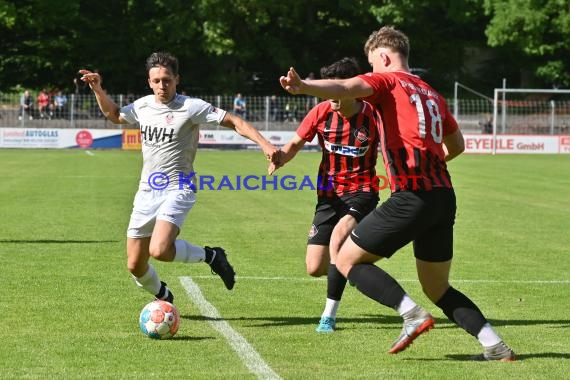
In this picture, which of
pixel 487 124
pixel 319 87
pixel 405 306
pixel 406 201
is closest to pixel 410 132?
pixel 406 201

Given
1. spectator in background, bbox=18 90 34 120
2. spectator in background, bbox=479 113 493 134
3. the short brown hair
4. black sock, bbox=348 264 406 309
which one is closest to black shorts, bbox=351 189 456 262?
black sock, bbox=348 264 406 309

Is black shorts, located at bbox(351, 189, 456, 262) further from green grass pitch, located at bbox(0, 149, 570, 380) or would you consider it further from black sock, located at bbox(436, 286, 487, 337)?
green grass pitch, located at bbox(0, 149, 570, 380)

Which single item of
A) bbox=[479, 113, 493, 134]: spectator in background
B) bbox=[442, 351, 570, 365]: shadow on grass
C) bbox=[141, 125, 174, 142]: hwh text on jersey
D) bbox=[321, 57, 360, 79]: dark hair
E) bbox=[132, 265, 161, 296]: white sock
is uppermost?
bbox=[321, 57, 360, 79]: dark hair

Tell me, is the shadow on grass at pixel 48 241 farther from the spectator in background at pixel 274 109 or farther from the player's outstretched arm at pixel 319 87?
the spectator in background at pixel 274 109

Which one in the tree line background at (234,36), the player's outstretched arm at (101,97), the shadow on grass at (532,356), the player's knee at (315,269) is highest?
the tree line background at (234,36)

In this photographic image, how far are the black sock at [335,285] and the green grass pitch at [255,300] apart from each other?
0.78 feet

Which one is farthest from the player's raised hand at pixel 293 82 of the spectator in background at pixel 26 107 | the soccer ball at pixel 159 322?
the spectator in background at pixel 26 107

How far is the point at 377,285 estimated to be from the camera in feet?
21.9

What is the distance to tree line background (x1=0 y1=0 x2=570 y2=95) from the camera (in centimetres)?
5347

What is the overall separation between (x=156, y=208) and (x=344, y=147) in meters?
1.48

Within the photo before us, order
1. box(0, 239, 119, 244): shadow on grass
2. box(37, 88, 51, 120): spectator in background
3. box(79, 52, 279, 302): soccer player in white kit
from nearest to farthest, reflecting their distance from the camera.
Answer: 1. box(79, 52, 279, 302): soccer player in white kit
2. box(0, 239, 119, 244): shadow on grass
3. box(37, 88, 51, 120): spectator in background

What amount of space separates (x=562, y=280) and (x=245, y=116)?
1343 inches

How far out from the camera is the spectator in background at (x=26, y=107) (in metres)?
42.2

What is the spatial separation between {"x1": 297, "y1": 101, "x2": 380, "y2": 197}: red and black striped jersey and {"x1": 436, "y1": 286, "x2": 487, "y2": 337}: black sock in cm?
172
